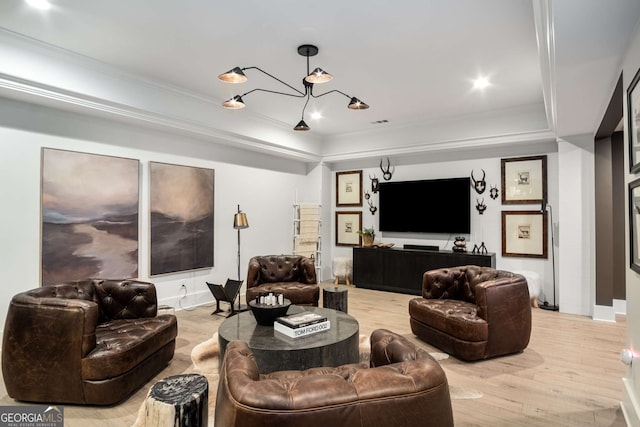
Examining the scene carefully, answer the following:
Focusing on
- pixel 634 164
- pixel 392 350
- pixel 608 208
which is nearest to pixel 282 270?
pixel 392 350

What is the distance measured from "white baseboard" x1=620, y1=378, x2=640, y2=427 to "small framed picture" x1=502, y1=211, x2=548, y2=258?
342cm

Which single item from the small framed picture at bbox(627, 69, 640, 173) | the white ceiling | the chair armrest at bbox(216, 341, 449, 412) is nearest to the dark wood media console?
the white ceiling

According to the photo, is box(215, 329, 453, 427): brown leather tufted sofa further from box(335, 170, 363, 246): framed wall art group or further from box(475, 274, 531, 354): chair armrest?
box(335, 170, 363, 246): framed wall art group

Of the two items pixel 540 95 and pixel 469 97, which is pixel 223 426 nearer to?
pixel 469 97

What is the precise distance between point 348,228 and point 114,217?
446 centimetres

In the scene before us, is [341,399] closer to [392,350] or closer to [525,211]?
[392,350]

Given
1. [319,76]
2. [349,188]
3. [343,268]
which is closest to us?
[319,76]

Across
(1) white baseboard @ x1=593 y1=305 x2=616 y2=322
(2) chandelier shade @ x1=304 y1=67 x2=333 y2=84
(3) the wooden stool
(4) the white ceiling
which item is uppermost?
(4) the white ceiling

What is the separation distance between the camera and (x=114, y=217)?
457cm

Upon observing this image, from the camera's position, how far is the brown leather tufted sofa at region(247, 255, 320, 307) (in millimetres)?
4691

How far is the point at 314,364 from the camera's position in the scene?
2566mm

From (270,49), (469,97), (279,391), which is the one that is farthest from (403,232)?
(279,391)

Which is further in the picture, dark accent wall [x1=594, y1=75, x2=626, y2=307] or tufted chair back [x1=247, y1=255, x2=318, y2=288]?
tufted chair back [x1=247, y1=255, x2=318, y2=288]

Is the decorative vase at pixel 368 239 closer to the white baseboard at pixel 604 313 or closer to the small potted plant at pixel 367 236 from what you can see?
the small potted plant at pixel 367 236
